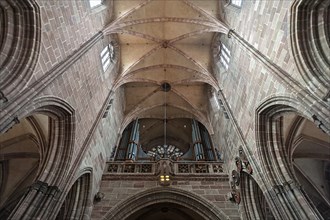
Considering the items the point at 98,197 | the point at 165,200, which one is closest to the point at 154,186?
the point at 165,200

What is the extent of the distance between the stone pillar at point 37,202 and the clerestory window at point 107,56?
641 centimetres

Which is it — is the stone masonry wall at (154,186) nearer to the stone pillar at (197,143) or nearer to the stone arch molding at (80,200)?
the stone arch molding at (80,200)

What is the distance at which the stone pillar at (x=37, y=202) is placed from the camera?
699 centimetres

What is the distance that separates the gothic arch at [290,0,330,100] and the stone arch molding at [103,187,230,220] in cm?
650

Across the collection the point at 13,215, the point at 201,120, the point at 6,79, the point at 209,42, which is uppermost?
the point at 209,42

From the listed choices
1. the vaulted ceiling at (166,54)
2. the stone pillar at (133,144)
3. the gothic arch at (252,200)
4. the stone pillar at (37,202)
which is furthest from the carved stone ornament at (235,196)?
the stone pillar at (37,202)

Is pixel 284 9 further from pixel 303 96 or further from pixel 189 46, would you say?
pixel 189 46

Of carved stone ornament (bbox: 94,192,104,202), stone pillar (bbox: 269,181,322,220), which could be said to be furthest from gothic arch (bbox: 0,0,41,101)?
stone pillar (bbox: 269,181,322,220)

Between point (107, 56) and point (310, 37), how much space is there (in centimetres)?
914

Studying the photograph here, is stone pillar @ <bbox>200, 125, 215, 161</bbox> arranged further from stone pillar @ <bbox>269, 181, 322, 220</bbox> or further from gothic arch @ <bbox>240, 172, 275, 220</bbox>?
stone pillar @ <bbox>269, 181, 322, 220</bbox>

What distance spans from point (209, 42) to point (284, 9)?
24.3 feet

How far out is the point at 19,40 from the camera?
684 cm

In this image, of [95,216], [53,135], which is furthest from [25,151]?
[95,216]

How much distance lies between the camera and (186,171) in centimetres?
1238
